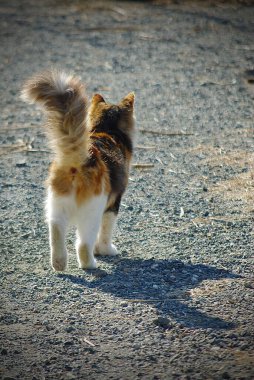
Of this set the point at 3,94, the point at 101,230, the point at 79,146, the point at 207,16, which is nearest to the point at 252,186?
the point at 101,230

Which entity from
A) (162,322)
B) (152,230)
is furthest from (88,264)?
(162,322)

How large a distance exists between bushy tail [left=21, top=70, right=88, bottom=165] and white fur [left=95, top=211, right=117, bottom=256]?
935mm

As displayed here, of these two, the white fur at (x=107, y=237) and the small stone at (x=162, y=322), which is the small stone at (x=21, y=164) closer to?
the white fur at (x=107, y=237)

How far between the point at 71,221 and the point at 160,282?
857 millimetres

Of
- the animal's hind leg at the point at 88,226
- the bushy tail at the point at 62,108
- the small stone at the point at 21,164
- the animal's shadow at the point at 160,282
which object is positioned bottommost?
the animal's shadow at the point at 160,282

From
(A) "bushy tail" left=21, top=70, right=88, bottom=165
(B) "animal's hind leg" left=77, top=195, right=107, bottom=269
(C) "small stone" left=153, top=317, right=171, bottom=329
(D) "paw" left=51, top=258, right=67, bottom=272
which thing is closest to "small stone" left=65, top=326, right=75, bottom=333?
(C) "small stone" left=153, top=317, right=171, bottom=329

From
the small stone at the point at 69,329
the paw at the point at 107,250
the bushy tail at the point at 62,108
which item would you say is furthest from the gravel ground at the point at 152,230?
the bushy tail at the point at 62,108

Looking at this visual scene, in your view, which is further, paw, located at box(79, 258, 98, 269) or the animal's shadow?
paw, located at box(79, 258, 98, 269)

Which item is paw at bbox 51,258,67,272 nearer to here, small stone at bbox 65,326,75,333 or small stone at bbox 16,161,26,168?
small stone at bbox 65,326,75,333

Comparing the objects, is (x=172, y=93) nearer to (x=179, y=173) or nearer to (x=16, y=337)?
(x=179, y=173)

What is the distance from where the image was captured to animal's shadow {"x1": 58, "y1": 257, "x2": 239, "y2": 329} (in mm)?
5609

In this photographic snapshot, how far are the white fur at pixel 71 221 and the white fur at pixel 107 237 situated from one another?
437mm

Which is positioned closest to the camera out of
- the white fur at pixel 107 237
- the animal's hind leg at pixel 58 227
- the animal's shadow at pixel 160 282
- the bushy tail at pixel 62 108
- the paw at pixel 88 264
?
the animal's shadow at pixel 160 282

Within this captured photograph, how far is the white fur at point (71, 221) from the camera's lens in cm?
618
